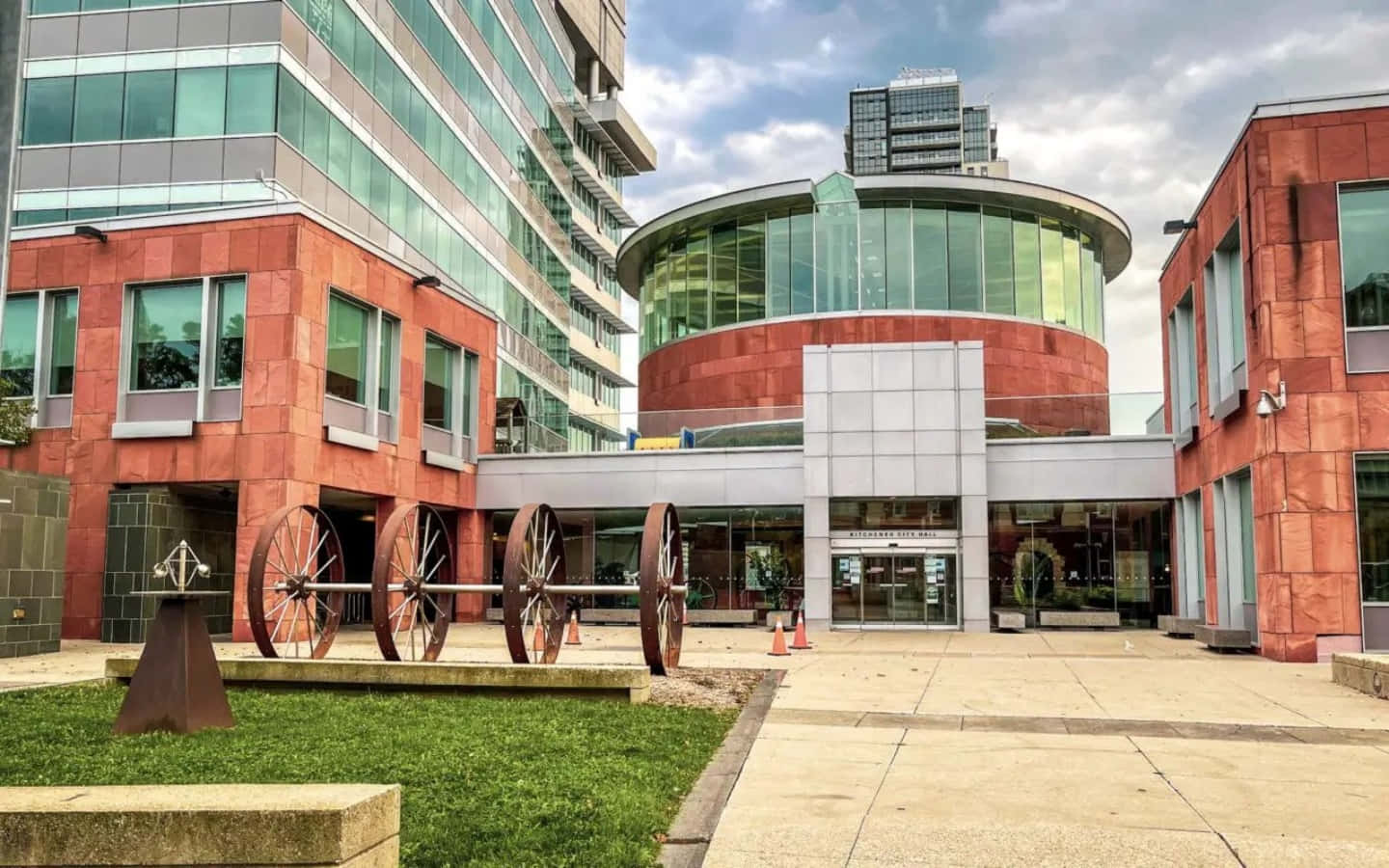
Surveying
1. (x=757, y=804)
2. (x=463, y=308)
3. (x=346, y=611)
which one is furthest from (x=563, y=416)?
(x=757, y=804)

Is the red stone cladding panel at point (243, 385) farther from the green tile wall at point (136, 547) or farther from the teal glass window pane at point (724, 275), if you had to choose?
the teal glass window pane at point (724, 275)

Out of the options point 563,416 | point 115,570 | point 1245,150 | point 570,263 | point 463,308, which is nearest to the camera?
point 1245,150

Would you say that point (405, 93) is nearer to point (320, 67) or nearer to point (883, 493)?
point (320, 67)

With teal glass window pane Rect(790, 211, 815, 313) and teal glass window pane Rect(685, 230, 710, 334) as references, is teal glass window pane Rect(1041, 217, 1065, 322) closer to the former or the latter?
teal glass window pane Rect(790, 211, 815, 313)

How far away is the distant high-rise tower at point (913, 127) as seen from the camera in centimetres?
14812

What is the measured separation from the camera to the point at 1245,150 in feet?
64.2

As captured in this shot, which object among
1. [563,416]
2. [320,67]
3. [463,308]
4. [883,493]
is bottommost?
[883,493]

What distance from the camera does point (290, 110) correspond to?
30828mm

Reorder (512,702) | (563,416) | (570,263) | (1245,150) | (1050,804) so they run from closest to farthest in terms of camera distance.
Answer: (1050,804), (512,702), (1245,150), (563,416), (570,263)

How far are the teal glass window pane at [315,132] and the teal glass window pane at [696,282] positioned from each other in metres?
14.2

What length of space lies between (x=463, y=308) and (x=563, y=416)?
15.3ft

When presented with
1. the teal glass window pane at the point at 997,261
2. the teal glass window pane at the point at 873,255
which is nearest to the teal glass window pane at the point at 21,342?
the teal glass window pane at the point at 873,255

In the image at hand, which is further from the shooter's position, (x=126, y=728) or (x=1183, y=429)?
(x=1183, y=429)

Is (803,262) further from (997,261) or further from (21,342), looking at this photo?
(21,342)
